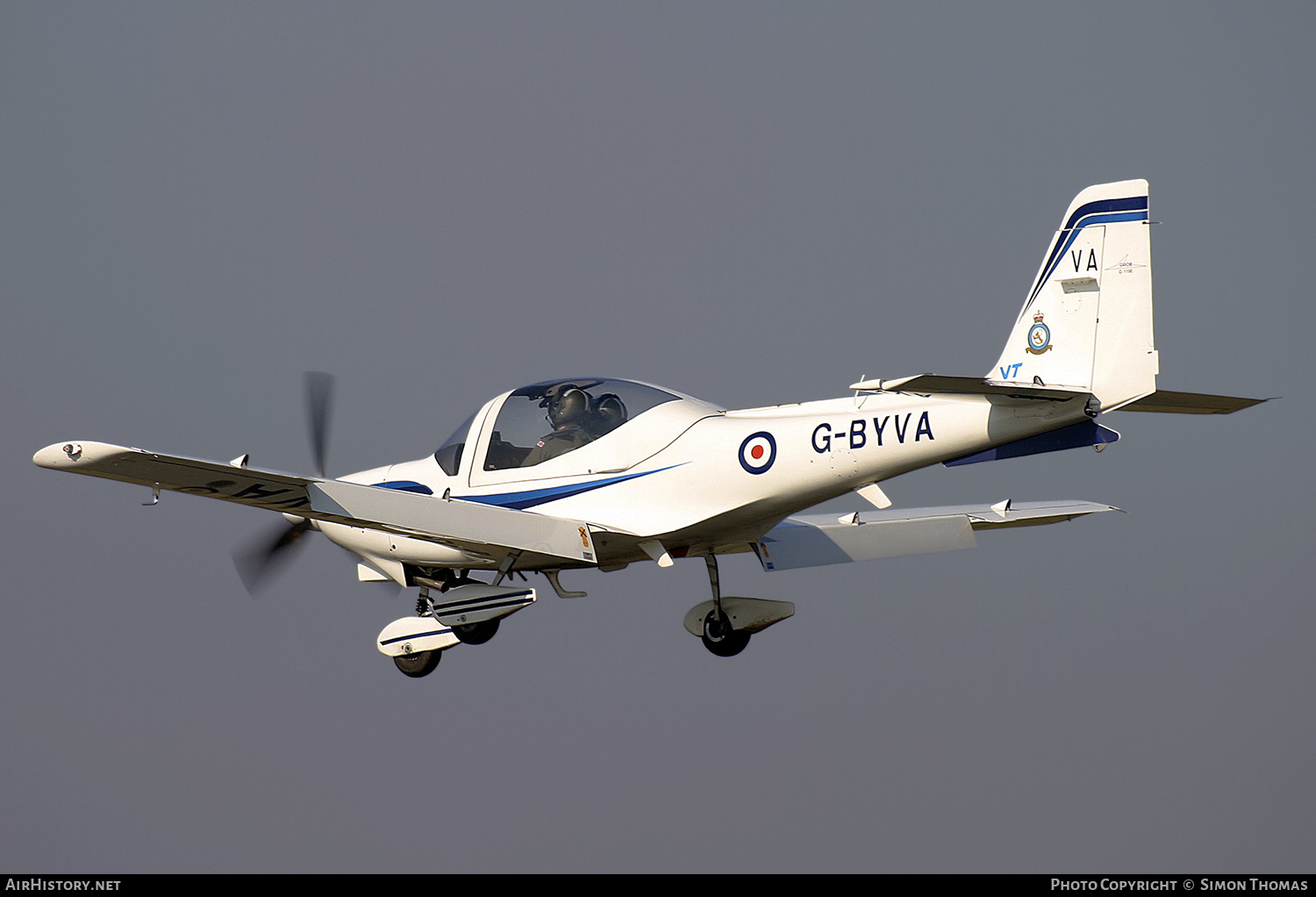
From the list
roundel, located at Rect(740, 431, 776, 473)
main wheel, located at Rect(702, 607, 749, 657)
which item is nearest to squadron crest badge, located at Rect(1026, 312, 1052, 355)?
roundel, located at Rect(740, 431, 776, 473)

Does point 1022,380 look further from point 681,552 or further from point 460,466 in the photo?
point 460,466

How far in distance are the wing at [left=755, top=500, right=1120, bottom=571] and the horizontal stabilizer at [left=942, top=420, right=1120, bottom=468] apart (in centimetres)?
241

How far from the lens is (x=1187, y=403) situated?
35.5 feet

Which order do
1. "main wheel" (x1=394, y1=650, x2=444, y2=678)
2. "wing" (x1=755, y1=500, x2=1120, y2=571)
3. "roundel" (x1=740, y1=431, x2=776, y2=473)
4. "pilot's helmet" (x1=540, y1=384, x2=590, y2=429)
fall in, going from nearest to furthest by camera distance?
"roundel" (x1=740, y1=431, x2=776, y2=473) → "pilot's helmet" (x1=540, y1=384, x2=590, y2=429) → "wing" (x1=755, y1=500, x2=1120, y2=571) → "main wheel" (x1=394, y1=650, x2=444, y2=678)

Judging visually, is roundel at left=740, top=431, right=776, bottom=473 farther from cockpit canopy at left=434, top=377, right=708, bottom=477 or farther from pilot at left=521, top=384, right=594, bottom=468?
pilot at left=521, top=384, right=594, bottom=468

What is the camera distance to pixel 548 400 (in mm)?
13859

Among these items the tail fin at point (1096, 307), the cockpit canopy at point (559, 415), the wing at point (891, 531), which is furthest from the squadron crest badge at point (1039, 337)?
the cockpit canopy at point (559, 415)

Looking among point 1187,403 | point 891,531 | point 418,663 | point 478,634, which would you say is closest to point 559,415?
point 478,634

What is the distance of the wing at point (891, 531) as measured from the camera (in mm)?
13789

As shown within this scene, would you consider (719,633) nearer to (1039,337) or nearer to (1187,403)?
(1039,337)

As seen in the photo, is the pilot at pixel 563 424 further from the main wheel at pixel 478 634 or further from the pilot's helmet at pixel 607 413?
the main wheel at pixel 478 634

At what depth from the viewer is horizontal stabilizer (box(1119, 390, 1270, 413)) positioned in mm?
10664

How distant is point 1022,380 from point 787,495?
2384mm
